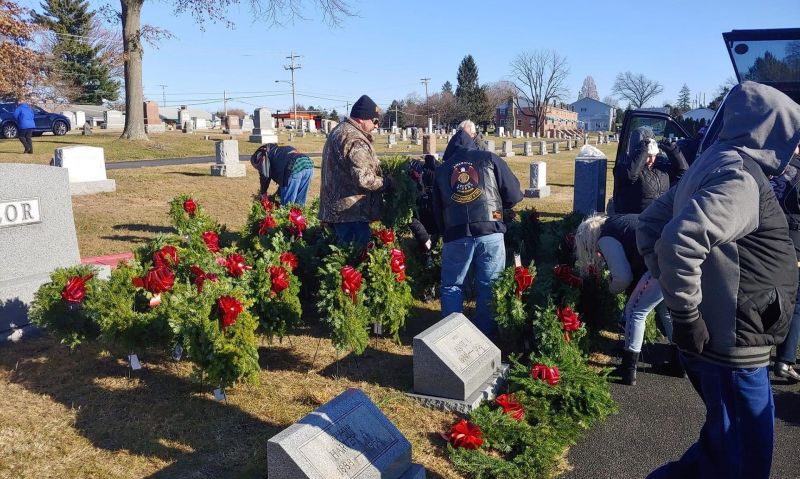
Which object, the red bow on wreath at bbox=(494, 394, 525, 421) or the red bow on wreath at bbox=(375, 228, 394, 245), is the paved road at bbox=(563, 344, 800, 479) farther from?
the red bow on wreath at bbox=(375, 228, 394, 245)

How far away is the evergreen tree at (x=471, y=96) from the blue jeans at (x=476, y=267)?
70.3 m

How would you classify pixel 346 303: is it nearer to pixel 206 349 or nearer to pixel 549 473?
pixel 206 349

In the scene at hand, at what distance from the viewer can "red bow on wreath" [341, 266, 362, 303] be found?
4.48m

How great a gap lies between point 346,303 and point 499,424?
4.29ft

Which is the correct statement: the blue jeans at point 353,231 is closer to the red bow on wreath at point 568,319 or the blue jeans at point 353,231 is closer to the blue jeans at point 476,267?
the blue jeans at point 476,267

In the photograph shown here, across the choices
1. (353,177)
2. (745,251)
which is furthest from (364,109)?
(745,251)

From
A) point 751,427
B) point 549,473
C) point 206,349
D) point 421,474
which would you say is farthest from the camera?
point 206,349

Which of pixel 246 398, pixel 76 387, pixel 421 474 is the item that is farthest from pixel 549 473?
pixel 76 387

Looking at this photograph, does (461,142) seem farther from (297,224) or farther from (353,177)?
(297,224)

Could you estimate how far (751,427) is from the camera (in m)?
2.43

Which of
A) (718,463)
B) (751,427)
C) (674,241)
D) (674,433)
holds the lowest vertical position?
(674,433)

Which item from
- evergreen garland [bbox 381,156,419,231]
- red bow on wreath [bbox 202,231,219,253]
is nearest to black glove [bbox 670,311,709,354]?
evergreen garland [bbox 381,156,419,231]

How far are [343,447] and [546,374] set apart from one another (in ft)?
6.18

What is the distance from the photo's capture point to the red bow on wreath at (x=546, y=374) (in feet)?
14.1
